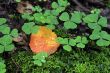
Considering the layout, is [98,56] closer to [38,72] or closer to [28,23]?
[38,72]

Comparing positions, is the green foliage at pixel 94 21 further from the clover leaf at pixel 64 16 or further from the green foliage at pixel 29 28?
the green foliage at pixel 29 28

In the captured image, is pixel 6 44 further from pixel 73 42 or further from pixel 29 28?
pixel 73 42

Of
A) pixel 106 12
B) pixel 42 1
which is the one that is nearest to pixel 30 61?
pixel 42 1

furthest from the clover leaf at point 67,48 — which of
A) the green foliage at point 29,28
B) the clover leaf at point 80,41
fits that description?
the green foliage at point 29,28

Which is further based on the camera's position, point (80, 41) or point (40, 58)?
point (80, 41)

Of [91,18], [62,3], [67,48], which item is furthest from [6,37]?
[91,18]

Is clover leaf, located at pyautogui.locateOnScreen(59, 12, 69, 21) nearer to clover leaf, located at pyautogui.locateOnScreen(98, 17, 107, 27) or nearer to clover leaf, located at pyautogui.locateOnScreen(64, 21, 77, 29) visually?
clover leaf, located at pyautogui.locateOnScreen(64, 21, 77, 29)

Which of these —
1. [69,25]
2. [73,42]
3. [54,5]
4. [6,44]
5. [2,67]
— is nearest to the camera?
[2,67]

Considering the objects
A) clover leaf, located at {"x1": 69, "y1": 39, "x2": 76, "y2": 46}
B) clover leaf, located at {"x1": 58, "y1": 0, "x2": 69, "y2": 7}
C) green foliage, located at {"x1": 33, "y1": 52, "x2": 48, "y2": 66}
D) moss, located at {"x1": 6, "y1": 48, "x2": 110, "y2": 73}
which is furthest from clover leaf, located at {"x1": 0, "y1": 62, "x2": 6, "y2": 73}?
clover leaf, located at {"x1": 58, "y1": 0, "x2": 69, "y2": 7}
